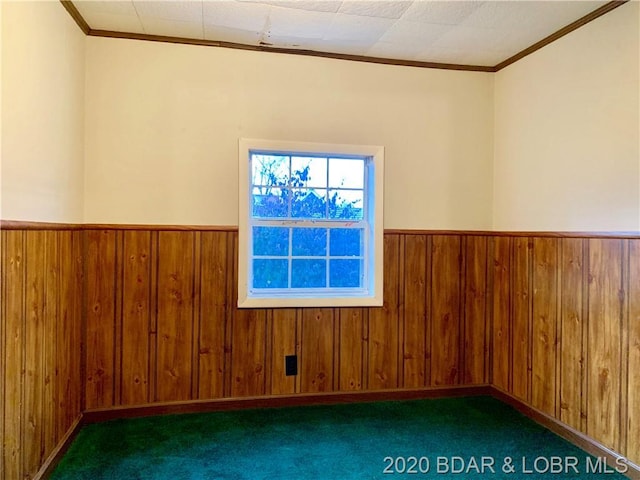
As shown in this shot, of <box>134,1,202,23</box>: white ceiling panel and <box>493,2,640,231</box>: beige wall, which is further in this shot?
<box>134,1,202,23</box>: white ceiling panel

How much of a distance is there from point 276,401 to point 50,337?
1.50 meters

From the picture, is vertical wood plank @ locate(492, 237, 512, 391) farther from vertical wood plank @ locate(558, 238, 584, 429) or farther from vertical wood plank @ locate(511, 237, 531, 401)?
vertical wood plank @ locate(558, 238, 584, 429)

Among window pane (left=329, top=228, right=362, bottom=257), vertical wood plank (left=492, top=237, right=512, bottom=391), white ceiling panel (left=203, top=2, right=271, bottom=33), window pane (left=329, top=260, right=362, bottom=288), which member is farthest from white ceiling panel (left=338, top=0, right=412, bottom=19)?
vertical wood plank (left=492, top=237, right=512, bottom=391)

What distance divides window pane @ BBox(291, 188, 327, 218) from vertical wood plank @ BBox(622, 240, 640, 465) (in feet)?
6.12

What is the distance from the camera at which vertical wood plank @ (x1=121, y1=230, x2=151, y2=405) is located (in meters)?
2.93

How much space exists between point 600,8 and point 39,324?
332 cm

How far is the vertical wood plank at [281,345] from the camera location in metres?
3.14

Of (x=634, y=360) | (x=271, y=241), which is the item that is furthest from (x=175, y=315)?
(x=634, y=360)

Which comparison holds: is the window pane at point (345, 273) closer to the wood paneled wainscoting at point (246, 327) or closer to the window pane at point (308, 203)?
A: the wood paneled wainscoting at point (246, 327)

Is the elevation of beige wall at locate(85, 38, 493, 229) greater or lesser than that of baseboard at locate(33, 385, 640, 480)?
greater

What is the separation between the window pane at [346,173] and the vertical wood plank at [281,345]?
976 mm

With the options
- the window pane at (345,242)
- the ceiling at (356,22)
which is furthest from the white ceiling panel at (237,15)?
the window pane at (345,242)

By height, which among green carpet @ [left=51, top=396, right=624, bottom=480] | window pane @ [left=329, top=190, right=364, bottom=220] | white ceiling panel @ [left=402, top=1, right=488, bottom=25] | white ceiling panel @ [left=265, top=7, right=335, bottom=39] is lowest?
green carpet @ [left=51, top=396, right=624, bottom=480]

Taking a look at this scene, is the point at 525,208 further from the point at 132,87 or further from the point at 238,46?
the point at 132,87
